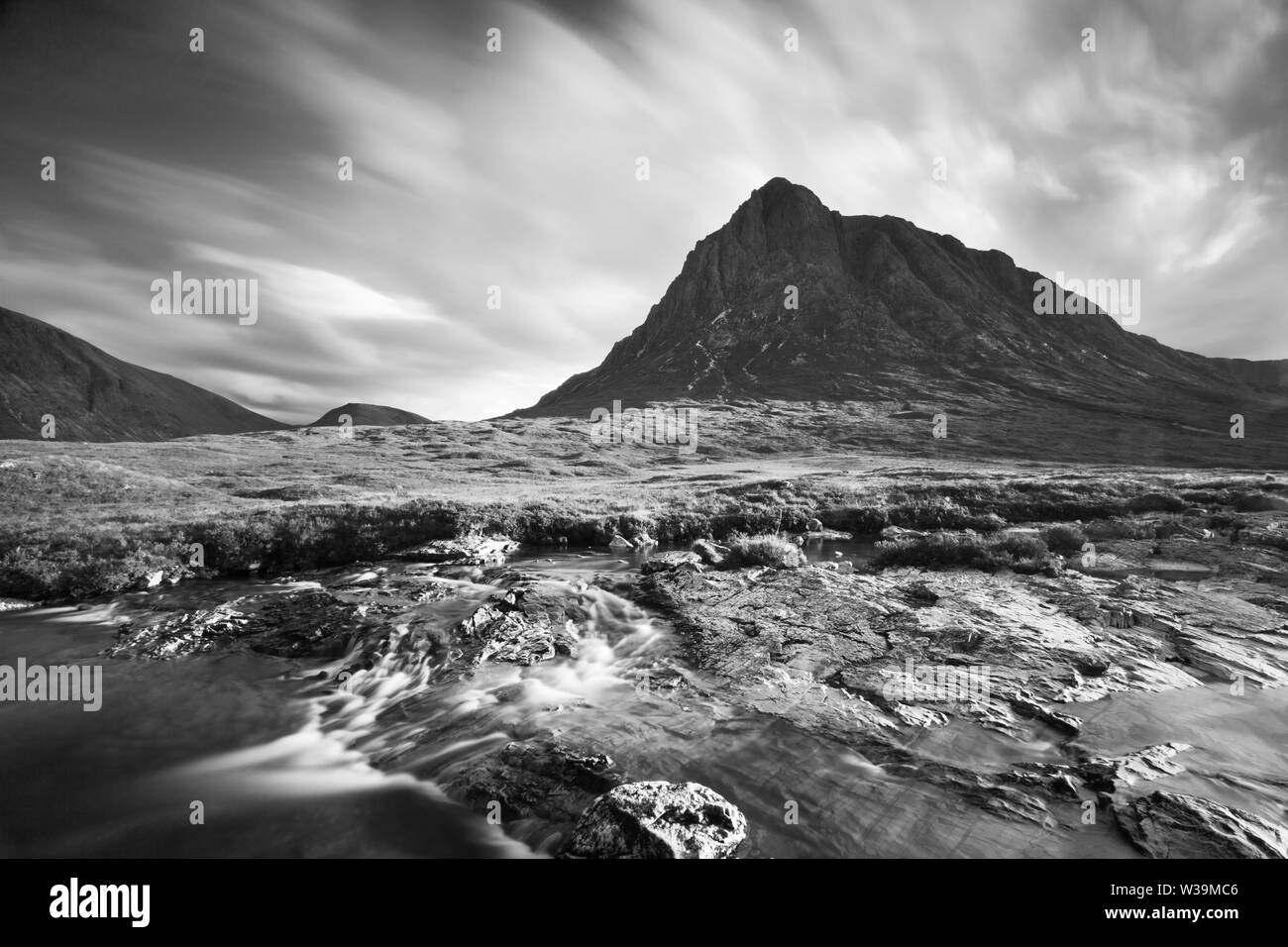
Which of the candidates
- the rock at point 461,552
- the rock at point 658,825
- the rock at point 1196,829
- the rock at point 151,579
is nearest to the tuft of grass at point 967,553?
the rock at point 1196,829

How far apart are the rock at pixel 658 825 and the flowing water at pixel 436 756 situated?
1.70ft

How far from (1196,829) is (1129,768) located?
132 centimetres

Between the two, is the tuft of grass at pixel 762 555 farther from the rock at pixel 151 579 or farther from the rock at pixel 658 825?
the rock at pixel 151 579

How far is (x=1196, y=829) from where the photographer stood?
5758 millimetres

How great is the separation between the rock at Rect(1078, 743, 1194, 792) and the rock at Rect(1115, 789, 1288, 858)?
0.43 m

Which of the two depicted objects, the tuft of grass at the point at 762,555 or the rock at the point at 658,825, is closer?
the rock at the point at 658,825

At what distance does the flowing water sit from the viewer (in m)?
6.61

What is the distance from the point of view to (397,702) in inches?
405

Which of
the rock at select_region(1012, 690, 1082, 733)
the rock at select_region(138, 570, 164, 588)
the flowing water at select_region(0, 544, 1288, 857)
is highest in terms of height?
the rock at select_region(1012, 690, 1082, 733)

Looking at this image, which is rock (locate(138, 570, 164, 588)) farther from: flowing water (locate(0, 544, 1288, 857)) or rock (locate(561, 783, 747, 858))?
rock (locate(561, 783, 747, 858))

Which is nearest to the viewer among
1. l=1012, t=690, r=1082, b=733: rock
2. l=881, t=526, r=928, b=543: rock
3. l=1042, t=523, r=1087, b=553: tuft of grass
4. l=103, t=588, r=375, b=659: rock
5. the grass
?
l=1012, t=690, r=1082, b=733: rock

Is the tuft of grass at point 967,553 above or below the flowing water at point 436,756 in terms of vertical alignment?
above

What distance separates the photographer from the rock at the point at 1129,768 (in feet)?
22.2

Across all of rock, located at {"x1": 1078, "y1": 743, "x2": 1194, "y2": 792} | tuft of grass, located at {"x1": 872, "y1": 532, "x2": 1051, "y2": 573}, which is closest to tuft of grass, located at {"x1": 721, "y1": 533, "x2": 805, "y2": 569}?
tuft of grass, located at {"x1": 872, "y1": 532, "x2": 1051, "y2": 573}
